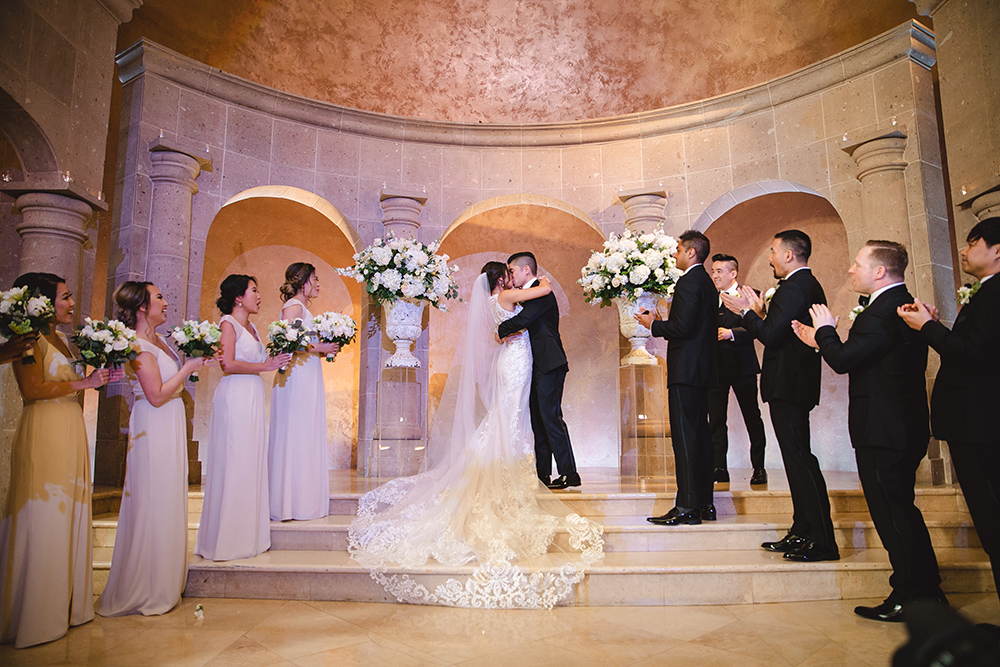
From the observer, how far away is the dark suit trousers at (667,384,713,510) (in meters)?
4.59

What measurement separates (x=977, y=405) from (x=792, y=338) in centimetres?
117

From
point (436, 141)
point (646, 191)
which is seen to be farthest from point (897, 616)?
point (436, 141)

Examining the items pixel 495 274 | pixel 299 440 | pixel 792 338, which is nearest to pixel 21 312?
pixel 299 440

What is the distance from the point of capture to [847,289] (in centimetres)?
860

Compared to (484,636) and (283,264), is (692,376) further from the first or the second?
(283,264)

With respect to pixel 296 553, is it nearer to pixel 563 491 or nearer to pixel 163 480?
pixel 163 480

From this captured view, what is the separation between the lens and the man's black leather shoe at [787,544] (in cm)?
423

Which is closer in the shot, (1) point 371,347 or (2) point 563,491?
(2) point 563,491

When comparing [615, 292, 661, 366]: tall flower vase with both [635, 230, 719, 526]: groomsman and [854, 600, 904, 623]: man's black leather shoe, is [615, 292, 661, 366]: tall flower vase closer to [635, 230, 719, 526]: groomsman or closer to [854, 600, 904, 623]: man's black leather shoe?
[635, 230, 719, 526]: groomsman

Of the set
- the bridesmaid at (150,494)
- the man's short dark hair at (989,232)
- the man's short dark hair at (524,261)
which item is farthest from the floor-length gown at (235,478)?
the man's short dark hair at (989,232)

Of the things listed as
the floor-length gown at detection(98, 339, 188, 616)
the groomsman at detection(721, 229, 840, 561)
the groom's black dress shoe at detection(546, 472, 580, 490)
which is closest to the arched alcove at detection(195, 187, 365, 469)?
the groom's black dress shoe at detection(546, 472, 580, 490)

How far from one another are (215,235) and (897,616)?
906cm

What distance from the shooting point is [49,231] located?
5773mm

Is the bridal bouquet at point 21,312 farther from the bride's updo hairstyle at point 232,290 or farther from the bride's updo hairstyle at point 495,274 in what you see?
the bride's updo hairstyle at point 495,274
